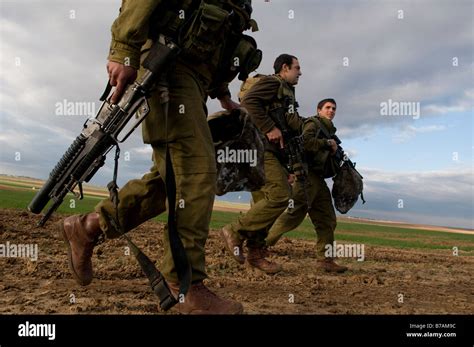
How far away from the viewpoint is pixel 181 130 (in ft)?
8.66

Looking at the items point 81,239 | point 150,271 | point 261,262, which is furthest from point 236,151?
point 261,262

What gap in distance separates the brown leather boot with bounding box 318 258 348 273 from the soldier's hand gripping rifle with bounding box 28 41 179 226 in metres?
3.37

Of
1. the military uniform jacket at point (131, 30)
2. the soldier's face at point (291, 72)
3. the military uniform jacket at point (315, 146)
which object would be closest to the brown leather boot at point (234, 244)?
the military uniform jacket at point (315, 146)

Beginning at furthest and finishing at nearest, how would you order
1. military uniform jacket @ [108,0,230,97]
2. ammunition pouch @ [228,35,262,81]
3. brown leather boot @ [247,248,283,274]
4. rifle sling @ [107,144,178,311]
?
brown leather boot @ [247,248,283,274] → ammunition pouch @ [228,35,262,81] → rifle sling @ [107,144,178,311] → military uniform jacket @ [108,0,230,97]

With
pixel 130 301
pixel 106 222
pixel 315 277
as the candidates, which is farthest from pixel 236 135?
pixel 315 277

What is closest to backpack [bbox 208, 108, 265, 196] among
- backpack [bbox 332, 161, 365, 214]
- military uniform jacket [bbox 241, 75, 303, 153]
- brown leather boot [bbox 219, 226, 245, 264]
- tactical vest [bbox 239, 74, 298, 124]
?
military uniform jacket [bbox 241, 75, 303, 153]

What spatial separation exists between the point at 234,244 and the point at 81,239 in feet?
7.30

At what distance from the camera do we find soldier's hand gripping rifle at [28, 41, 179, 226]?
8.59ft

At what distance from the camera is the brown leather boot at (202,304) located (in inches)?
103

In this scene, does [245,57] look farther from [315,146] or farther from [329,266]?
[329,266]

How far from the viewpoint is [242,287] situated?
151 inches

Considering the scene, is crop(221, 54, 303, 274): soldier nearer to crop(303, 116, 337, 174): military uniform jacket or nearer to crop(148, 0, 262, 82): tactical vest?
crop(303, 116, 337, 174): military uniform jacket

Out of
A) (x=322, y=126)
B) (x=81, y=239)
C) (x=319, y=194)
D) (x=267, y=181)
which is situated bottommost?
(x=81, y=239)
